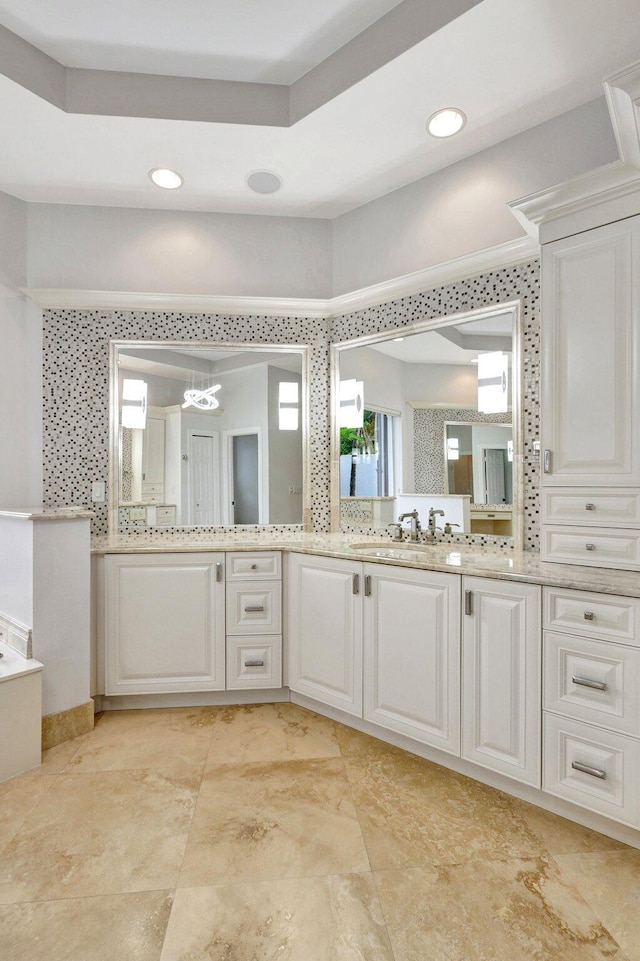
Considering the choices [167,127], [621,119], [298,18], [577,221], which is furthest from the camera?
[167,127]

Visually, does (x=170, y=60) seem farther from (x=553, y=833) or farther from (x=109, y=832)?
(x=553, y=833)

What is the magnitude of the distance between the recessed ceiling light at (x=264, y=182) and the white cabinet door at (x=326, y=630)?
6.85 feet

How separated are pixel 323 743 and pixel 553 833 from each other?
984mm

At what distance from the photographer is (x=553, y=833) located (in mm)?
1743

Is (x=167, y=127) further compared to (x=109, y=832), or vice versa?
(x=167, y=127)

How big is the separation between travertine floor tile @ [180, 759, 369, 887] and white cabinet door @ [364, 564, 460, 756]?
35cm

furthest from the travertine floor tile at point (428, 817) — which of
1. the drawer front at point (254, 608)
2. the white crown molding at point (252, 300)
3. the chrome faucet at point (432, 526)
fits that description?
the white crown molding at point (252, 300)

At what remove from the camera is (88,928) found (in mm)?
1369

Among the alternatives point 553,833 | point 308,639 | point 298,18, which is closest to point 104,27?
point 298,18

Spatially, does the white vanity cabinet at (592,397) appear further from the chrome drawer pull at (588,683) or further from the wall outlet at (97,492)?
the wall outlet at (97,492)

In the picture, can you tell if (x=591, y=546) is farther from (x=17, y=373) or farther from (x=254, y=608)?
(x=17, y=373)

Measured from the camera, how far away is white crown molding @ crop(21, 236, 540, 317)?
276 cm

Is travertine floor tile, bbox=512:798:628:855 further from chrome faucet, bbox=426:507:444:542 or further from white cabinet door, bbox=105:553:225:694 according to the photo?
white cabinet door, bbox=105:553:225:694

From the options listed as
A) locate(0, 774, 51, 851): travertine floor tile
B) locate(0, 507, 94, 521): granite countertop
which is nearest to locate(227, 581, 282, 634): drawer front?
locate(0, 507, 94, 521): granite countertop
